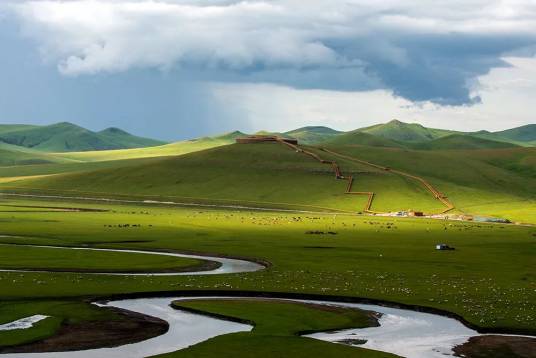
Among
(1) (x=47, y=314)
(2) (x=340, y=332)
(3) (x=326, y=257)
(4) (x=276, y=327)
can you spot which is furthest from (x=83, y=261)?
(2) (x=340, y=332)

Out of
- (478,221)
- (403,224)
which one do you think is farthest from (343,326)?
(478,221)

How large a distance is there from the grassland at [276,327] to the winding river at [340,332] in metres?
1.29

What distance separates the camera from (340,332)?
5425 centimetres

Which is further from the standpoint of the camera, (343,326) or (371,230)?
(371,230)

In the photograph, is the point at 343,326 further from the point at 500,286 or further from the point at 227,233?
the point at 227,233

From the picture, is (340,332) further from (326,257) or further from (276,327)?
(326,257)

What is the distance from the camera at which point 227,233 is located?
134 meters

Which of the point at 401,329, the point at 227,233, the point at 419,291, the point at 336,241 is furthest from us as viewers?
the point at 227,233

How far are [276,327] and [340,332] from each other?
Answer: 412 centimetres

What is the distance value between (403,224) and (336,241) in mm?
54456

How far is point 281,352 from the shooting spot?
45812mm

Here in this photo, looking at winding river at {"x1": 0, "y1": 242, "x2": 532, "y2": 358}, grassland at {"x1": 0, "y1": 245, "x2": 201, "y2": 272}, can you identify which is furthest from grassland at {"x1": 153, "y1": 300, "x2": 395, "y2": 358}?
grassland at {"x1": 0, "y1": 245, "x2": 201, "y2": 272}

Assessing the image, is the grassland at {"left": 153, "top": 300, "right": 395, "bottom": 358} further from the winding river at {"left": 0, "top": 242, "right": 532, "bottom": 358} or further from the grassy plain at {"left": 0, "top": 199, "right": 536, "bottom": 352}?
the grassy plain at {"left": 0, "top": 199, "right": 536, "bottom": 352}

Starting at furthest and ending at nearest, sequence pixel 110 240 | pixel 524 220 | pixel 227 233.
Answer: pixel 524 220 < pixel 227 233 < pixel 110 240
